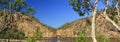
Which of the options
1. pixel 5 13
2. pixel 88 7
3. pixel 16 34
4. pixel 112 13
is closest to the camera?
pixel 88 7

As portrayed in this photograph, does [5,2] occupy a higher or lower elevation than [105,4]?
higher

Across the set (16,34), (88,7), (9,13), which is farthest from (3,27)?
(88,7)

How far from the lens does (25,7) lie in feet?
277

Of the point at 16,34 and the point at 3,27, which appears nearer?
the point at 3,27

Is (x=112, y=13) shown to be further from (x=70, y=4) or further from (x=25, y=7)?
(x=25, y=7)

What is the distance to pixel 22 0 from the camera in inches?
3265

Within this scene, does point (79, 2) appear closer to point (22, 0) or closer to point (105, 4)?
point (105, 4)

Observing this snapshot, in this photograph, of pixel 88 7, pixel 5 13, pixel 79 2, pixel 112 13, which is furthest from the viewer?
pixel 5 13

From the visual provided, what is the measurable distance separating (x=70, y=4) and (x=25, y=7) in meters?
26.6

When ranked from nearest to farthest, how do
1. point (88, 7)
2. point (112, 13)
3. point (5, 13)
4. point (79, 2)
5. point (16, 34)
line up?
point (88, 7), point (79, 2), point (112, 13), point (5, 13), point (16, 34)

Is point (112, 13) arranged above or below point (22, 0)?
below

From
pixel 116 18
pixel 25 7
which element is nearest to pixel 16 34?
pixel 25 7

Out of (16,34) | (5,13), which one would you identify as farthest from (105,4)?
(16,34)

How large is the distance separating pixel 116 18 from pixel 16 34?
139ft
